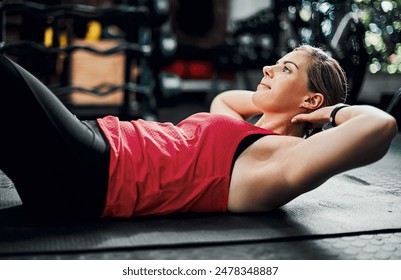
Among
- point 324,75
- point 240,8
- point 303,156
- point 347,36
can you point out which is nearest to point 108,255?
point 303,156

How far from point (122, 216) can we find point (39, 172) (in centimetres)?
23

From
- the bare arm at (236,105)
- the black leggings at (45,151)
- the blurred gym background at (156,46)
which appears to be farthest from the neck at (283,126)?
the blurred gym background at (156,46)

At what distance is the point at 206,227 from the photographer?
1.13 m

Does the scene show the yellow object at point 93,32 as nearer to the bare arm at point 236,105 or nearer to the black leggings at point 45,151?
the bare arm at point 236,105

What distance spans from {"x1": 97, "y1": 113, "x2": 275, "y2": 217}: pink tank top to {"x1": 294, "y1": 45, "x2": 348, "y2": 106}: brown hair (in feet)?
0.58

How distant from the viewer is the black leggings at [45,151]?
1049mm

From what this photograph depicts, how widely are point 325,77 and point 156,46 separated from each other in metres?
2.25

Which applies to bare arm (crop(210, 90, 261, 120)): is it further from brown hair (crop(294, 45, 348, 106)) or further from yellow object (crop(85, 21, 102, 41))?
yellow object (crop(85, 21, 102, 41))

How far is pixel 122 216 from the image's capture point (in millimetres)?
1181

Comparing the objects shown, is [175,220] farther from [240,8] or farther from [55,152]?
[240,8]

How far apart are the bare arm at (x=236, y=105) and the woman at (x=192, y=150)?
0.73 ft

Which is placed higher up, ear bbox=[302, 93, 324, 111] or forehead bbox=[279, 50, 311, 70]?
forehead bbox=[279, 50, 311, 70]

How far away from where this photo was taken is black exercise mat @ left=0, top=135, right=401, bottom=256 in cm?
101

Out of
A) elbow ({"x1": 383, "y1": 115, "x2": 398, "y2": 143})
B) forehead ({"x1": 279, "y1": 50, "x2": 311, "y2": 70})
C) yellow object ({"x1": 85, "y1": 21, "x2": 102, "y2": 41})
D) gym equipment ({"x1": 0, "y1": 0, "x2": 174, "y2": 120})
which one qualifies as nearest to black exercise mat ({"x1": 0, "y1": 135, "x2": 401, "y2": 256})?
elbow ({"x1": 383, "y1": 115, "x2": 398, "y2": 143})
